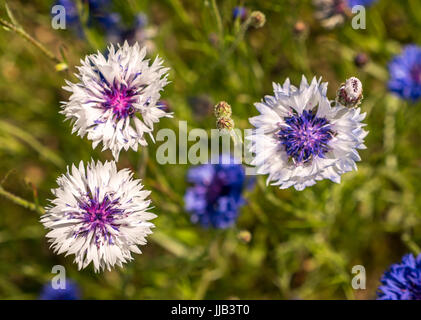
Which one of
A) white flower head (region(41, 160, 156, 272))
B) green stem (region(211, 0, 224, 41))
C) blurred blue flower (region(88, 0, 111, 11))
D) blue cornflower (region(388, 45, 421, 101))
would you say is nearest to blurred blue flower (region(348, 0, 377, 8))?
blue cornflower (region(388, 45, 421, 101))

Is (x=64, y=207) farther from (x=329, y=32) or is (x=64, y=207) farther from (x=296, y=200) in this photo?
(x=329, y=32)

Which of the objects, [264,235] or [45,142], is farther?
[45,142]

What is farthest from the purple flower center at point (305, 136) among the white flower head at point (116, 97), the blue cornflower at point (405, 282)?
the blue cornflower at point (405, 282)

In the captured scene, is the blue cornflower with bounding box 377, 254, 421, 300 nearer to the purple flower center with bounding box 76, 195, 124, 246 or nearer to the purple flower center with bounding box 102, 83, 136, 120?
the purple flower center with bounding box 76, 195, 124, 246

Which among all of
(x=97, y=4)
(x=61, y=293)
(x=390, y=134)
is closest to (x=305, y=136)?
(x=390, y=134)
